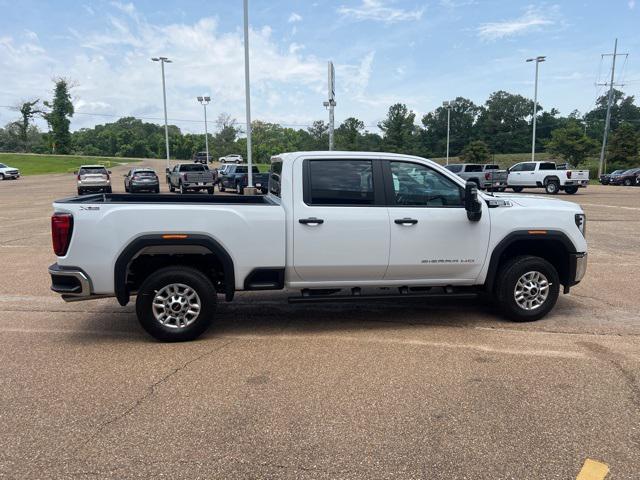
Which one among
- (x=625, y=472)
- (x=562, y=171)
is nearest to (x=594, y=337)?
(x=625, y=472)

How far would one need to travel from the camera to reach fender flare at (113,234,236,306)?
196 inches

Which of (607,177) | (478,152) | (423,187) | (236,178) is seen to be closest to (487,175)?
(236,178)

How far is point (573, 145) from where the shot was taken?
190ft

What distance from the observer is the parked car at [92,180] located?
2888cm

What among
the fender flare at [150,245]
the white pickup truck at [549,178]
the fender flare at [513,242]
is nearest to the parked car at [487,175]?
the white pickup truck at [549,178]

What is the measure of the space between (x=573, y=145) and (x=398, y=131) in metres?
36.0

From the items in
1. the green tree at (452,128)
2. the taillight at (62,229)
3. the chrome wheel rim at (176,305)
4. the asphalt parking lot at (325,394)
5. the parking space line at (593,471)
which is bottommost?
the asphalt parking lot at (325,394)

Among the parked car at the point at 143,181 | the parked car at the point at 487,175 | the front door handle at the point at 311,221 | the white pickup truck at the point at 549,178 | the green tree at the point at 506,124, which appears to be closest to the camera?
the front door handle at the point at 311,221

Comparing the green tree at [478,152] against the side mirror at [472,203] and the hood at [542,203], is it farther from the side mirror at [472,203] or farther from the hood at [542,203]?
the side mirror at [472,203]

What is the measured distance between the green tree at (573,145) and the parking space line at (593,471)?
61.8 meters

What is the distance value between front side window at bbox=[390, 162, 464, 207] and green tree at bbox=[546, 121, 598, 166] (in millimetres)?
59396

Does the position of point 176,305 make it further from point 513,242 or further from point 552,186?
point 552,186

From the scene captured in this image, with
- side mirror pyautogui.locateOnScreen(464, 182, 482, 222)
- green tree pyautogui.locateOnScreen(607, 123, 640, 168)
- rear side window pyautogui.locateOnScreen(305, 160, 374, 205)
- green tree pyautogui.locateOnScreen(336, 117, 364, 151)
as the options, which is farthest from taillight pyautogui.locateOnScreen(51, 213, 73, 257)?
green tree pyautogui.locateOnScreen(336, 117, 364, 151)

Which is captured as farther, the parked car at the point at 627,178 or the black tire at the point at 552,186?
the parked car at the point at 627,178
